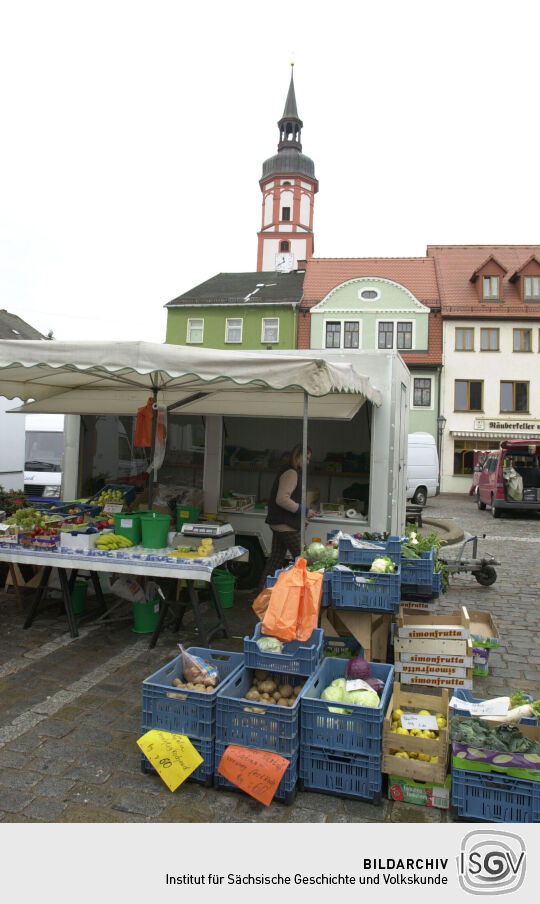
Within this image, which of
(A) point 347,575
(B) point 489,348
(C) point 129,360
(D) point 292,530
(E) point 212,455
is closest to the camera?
(A) point 347,575

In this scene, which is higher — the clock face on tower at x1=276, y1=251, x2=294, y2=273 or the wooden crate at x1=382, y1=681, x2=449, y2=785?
the clock face on tower at x1=276, y1=251, x2=294, y2=273

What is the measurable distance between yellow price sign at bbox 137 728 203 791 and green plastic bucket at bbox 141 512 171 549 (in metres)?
2.47

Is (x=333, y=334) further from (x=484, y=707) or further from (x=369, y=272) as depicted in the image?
(x=484, y=707)

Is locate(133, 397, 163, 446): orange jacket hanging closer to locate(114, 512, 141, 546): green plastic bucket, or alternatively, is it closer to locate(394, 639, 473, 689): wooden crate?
locate(114, 512, 141, 546): green plastic bucket

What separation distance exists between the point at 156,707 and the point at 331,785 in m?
1.08

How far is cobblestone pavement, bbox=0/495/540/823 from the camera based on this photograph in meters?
3.09

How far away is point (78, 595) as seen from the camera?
6.55 metres

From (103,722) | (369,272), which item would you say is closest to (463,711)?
(103,722)

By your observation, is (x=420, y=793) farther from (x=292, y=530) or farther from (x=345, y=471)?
(x=345, y=471)

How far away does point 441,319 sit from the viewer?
1087 inches

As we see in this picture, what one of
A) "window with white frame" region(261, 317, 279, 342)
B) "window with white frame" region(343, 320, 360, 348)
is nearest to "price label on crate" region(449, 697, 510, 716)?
"window with white frame" region(343, 320, 360, 348)

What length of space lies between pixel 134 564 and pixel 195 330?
2686cm

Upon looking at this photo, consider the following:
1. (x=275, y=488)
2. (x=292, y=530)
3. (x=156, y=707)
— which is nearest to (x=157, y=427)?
(x=275, y=488)

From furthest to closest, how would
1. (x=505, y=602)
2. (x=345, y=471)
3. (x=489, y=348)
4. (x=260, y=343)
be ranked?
(x=260, y=343), (x=489, y=348), (x=345, y=471), (x=505, y=602)
